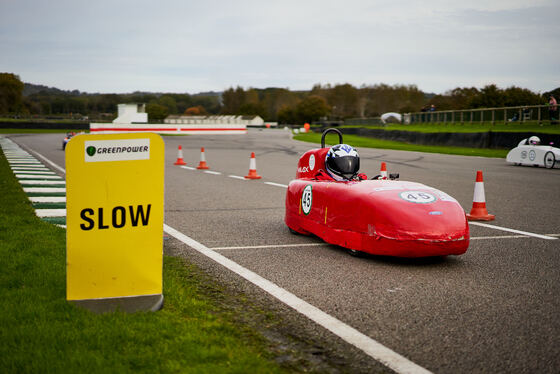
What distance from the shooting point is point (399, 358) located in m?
3.42

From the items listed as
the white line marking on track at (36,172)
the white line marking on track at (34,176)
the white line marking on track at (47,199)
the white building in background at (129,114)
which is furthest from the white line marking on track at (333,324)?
the white building in background at (129,114)

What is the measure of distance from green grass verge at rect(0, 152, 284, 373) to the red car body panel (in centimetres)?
180

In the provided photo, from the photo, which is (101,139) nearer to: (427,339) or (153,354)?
(153,354)

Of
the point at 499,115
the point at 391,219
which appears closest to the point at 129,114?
the point at 499,115

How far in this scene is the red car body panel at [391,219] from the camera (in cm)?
560

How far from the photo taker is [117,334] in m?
3.59

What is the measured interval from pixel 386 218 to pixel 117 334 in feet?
10.0

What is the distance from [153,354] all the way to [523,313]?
9.02 feet

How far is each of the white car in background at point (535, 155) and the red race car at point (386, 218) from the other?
14.8 m

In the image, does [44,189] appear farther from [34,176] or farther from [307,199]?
[307,199]

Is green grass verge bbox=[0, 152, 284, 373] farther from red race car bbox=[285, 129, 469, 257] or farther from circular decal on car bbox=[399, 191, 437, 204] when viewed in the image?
circular decal on car bbox=[399, 191, 437, 204]

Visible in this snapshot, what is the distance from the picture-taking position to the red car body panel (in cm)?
560

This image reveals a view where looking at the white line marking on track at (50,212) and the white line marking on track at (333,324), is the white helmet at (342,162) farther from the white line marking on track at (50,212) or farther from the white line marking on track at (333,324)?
the white line marking on track at (50,212)

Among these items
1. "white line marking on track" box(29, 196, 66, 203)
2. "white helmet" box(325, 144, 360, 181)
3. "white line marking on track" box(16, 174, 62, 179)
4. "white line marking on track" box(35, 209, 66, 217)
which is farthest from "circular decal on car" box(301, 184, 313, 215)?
"white line marking on track" box(16, 174, 62, 179)
